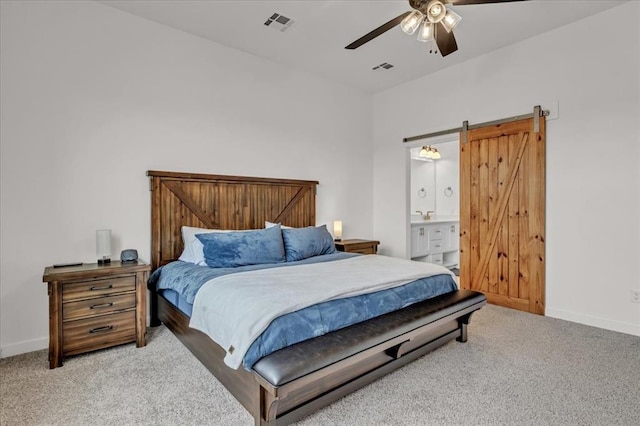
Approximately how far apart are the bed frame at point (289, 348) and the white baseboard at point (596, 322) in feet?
4.67

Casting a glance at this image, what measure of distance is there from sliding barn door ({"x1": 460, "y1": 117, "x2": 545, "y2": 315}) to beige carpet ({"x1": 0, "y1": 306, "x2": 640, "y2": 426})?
1.05 metres

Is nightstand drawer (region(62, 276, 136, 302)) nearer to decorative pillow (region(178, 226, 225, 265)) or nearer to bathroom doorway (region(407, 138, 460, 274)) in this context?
decorative pillow (region(178, 226, 225, 265))

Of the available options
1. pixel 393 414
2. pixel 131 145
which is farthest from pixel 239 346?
pixel 131 145

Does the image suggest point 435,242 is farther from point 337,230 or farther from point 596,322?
point 596,322

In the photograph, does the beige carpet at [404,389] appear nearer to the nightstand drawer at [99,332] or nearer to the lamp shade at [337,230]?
the nightstand drawer at [99,332]

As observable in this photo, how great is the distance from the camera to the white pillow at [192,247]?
3180mm

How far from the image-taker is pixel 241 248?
3117 mm

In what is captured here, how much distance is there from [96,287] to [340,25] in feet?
11.1

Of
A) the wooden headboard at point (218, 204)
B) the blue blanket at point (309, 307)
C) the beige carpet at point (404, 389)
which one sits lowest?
the beige carpet at point (404, 389)

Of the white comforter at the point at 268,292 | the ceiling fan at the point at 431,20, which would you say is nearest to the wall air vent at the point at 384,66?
the ceiling fan at the point at 431,20

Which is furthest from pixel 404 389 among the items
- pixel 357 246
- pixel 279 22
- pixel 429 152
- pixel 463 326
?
pixel 429 152

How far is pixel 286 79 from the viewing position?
4.54 m

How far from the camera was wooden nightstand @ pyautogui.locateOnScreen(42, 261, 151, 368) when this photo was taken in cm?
252

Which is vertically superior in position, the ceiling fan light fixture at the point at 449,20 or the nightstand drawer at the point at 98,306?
the ceiling fan light fixture at the point at 449,20
